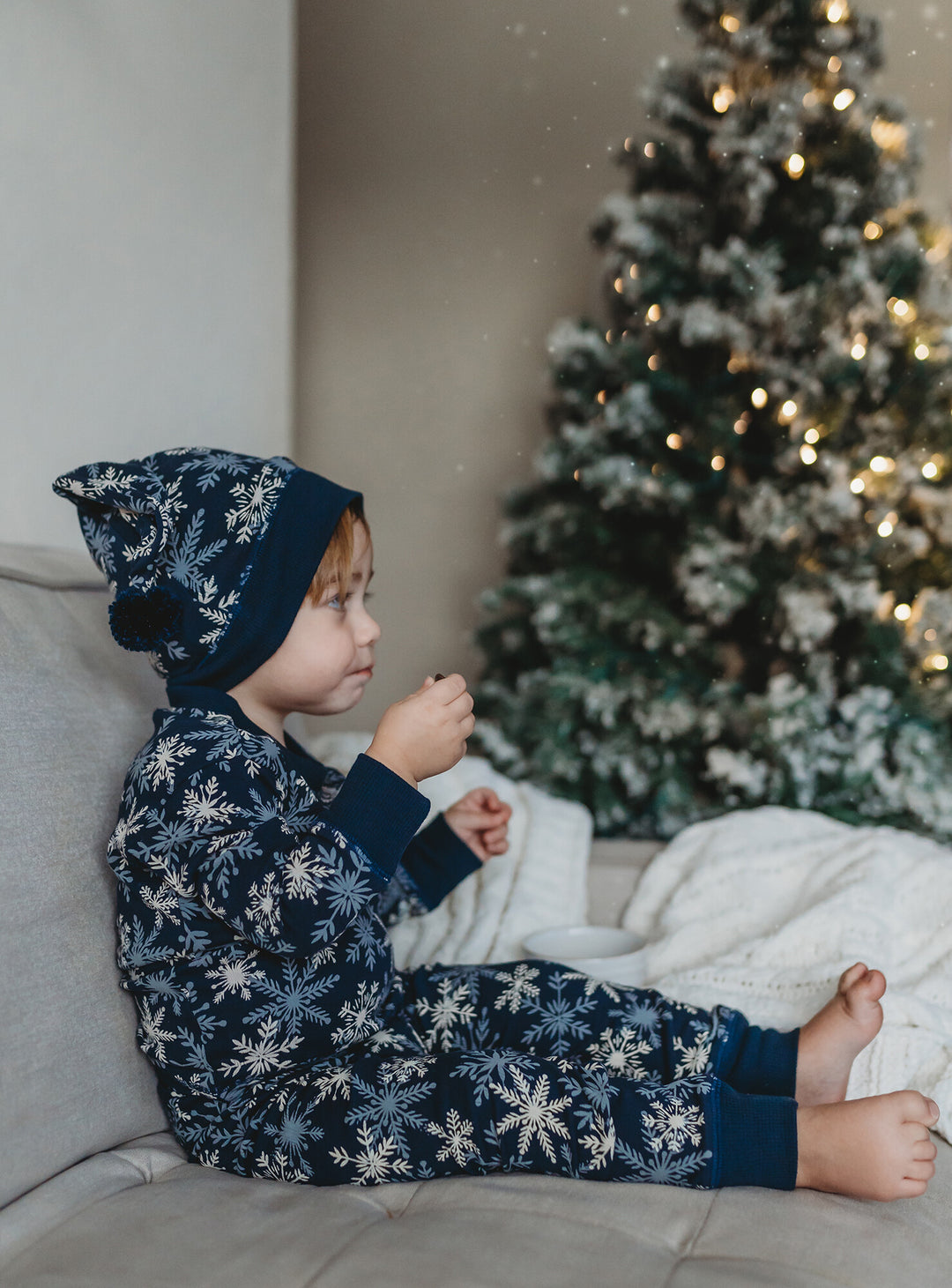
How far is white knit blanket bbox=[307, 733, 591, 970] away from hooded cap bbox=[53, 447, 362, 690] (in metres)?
0.43

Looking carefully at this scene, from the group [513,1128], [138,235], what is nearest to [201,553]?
[513,1128]

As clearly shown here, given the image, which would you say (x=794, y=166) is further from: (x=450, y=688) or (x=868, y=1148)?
(x=868, y=1148)

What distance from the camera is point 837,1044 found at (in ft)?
2.77

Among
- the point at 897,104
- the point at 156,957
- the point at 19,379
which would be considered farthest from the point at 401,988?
the point at 897,104

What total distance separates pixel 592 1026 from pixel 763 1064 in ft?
0.48

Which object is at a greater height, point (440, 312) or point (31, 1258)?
point (440, 312)

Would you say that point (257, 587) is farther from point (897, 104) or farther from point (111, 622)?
point (897, 104)

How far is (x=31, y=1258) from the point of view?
62 centimetres

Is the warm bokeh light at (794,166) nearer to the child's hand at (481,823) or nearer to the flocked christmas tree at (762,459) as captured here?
the flocked christmas tree at (762,459)

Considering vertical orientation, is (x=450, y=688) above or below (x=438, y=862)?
above

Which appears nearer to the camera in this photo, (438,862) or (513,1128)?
(513,1128)

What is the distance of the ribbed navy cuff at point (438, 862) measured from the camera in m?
1.14

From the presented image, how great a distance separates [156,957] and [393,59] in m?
2.09

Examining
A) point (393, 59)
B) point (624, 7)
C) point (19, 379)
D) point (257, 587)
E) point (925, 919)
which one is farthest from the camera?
point (393, 59)
